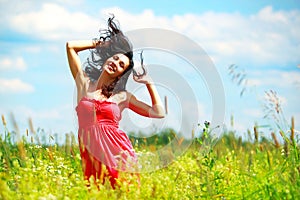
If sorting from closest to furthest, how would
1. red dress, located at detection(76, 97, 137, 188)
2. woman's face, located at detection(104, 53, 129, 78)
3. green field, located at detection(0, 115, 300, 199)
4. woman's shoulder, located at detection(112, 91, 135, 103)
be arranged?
green field, located at detection(0, 115, 300, 199) < red dress, located at detection(76, 97, 137, 188) < woman's face, located at detection(104, 53, 129, 78) < woman's shoulder, located at detection(112, 91, 135, 103)

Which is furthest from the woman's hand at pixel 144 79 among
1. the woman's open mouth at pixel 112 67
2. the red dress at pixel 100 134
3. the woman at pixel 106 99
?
the red dress at pixel 100 134

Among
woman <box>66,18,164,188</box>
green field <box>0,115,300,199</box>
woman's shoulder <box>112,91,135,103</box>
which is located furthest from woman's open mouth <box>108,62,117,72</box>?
green field <box>0,115,300,199</box>

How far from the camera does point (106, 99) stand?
6039mm

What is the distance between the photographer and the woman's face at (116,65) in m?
5.97

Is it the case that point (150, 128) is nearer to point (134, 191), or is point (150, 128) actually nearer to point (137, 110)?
point (137, 110)

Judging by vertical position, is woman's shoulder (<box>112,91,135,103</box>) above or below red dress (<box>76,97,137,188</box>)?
above

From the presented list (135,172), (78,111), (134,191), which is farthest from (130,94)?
(134,191)

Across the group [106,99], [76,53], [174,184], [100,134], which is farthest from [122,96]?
[174,184]

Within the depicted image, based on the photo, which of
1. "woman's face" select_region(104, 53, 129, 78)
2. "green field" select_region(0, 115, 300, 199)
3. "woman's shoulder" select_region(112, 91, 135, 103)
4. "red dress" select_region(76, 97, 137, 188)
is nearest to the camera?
"green field" select_region(0, 115, 300, 199)

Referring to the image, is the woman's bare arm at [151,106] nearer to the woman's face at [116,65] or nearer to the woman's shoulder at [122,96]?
the woman's shoulder at [122,96]

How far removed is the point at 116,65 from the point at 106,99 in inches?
15.2

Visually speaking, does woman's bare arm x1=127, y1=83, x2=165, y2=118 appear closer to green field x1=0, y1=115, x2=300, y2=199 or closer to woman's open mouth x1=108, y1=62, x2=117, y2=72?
woman's open mouth x1=108, y1=62, x2=117, y2=72

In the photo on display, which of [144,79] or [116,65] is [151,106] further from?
[116,65]

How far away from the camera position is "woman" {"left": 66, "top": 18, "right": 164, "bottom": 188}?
5.79 meters
